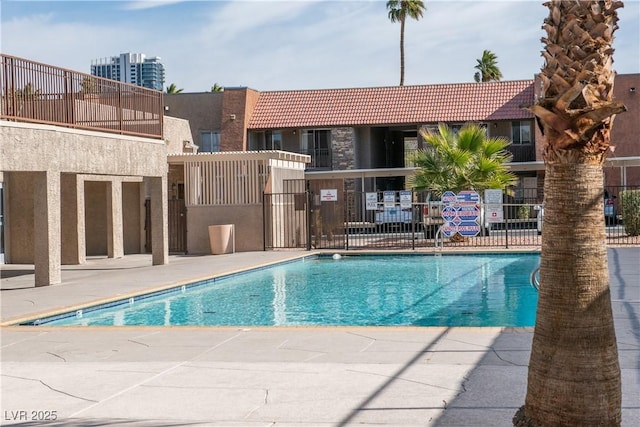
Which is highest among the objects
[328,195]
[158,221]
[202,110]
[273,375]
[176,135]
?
[202,110]

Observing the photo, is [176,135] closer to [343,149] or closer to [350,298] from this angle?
[343,149]

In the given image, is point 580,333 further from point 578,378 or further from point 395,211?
point 395,211

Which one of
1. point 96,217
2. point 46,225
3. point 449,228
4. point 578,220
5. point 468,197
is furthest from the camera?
point 96,217

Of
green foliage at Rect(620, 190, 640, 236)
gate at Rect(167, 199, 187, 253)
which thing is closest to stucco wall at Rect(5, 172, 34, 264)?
gate at Rect(167, 199, 187, 253)

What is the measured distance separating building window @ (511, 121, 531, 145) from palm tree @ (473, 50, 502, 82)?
21.9 m

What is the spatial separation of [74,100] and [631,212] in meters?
18.1

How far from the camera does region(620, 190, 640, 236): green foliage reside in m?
26.8

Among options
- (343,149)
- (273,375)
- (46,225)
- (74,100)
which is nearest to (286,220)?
(74,100)

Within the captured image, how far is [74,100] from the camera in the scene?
18.1 metres

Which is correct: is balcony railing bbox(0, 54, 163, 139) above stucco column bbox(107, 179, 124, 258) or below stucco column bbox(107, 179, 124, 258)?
above

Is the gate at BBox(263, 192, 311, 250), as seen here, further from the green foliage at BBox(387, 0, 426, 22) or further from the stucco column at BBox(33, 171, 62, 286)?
the green foliage at BBox(387, 0, 426, 22)

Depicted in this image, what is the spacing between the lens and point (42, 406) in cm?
687

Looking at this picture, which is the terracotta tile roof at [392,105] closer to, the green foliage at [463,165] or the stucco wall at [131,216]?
the green foliage at [463,165]

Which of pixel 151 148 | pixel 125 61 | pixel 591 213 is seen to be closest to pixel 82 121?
pixel 151 148
